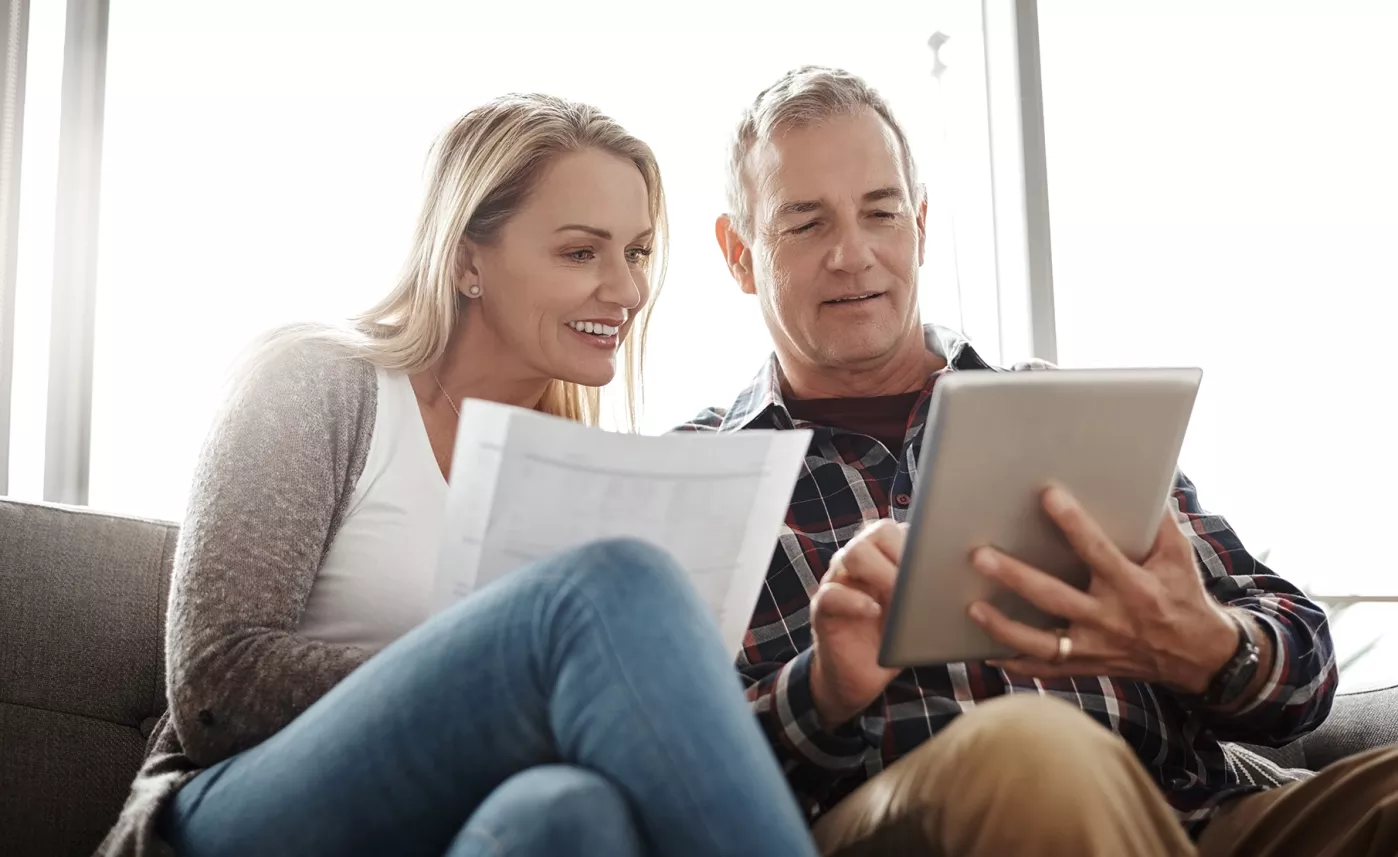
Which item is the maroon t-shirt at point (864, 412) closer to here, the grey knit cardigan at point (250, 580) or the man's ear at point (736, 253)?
the man's ear at point (736, 253)

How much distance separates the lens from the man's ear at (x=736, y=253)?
5.83ft

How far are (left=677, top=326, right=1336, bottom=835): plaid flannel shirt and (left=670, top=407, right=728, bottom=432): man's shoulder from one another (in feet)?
0.62

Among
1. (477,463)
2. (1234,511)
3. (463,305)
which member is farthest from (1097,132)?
(477,463)

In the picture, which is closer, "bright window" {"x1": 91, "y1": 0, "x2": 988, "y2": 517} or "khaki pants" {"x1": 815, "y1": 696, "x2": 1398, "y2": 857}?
"khaki pants" {"x1": 815, "y1": 696, "x2": 1398, "y2": 857}

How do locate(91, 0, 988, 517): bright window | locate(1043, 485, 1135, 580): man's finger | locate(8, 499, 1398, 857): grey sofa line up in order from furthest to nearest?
1. locate(91, 0, 988, 517): bright window
2. locate(8, 499, 1398, 857): grey sofa
3. locate(1043, 485, 1135, 580): man's finger

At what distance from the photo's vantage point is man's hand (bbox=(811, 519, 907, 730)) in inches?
42.7

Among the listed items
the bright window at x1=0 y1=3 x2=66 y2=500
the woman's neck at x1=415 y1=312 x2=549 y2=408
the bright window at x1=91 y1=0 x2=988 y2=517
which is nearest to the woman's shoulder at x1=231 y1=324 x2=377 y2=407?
the woman's neck at x1=415 y1=312 x2=549 y2=408

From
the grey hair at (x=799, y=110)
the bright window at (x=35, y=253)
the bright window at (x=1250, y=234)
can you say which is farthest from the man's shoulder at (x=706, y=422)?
the bright window at (x=35, y=253)

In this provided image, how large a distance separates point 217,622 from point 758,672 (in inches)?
23.2

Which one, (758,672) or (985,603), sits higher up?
(985,603)

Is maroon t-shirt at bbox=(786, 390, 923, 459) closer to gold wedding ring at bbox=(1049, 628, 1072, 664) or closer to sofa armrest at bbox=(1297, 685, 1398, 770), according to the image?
gold wedding ring at bbox=(1049, 628, 1072, 664)

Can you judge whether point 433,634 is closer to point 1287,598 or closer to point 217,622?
point 217,622

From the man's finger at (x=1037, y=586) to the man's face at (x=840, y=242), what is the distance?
617 millimetres

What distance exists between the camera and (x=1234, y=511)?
8.07ft
